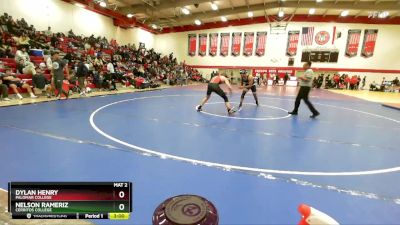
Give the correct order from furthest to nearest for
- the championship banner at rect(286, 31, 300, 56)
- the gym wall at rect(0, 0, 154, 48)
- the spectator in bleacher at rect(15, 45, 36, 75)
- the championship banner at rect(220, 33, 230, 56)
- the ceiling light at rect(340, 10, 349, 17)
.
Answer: the championship banner at rect(220, 33, 230, 56) → the championship banner at rect(286, 31, 300, 56) → the ceiling light at rect(340, 10, 349, 17) → the gym wall at rect(0, 0, 154, 48) → the spectator in bleacher at rect(15, 45, 36, 75)

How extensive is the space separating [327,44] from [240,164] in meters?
26.2

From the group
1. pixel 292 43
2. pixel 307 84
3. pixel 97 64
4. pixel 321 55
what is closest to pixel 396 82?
pixel 321 55

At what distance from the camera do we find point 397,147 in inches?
188

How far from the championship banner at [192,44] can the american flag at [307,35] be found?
12.2 metres

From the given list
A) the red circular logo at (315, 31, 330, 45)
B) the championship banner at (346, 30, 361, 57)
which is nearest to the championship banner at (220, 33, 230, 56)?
the red circular logo at (315, 31, 330, 45)

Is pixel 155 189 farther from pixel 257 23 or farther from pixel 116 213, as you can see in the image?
→ pixel 257 23

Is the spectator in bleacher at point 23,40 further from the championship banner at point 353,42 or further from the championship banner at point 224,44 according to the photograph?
the championship banner at point 353,42

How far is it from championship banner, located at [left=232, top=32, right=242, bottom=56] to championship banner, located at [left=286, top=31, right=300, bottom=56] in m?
5.27

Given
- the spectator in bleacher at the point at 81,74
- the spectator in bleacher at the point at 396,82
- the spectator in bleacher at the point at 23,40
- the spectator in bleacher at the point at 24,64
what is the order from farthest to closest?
the spectator in bleacher at the point at 396,82 < the spectator in bleacher at the point at 23,40 < the spectator in bleacher at the point at 81,74 < the spectator in bleacher at the point at 24,64

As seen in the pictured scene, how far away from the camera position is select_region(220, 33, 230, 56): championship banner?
91.2ft

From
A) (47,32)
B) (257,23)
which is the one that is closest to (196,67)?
(257,23)

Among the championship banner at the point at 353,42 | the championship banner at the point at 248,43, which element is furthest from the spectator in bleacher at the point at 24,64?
the championship banner at the point at 353,42

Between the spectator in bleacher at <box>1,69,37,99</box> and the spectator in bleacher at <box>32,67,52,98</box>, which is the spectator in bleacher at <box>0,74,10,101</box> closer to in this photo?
the spectator in bleacher at <box>1,69,37,99</box>
